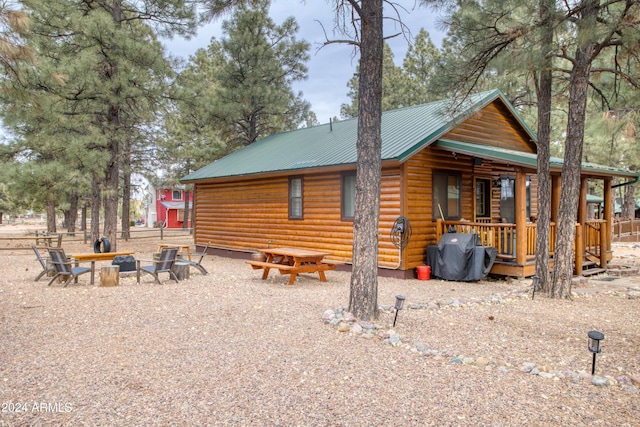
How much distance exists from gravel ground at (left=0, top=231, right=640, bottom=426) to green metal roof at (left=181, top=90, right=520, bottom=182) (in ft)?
13.2

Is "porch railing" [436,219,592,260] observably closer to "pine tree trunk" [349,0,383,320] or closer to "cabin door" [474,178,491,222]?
"cabin door" [474,178,491,222]

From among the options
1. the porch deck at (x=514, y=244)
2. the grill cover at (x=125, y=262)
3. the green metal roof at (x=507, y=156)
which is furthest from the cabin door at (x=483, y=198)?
the grill cover at (x=125, y=262)

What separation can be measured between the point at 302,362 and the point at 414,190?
6880 millimetres

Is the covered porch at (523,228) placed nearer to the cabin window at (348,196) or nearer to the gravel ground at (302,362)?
the cabin window at (348,196)

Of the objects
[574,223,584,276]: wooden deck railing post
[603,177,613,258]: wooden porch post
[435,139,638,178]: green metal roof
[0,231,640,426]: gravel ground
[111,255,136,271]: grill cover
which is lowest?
[0,231,640,426]: gravel ground

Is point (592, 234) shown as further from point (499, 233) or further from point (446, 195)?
point (446, 195)

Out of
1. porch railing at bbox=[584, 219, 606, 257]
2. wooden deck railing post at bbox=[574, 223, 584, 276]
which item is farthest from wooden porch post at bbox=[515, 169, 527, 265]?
porch railing at bbox=[584, 219, 606, 257]

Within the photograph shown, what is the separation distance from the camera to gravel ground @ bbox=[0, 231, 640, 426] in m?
3.39

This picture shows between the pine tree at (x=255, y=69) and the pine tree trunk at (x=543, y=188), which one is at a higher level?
the pine tree at (x=255, y=69)

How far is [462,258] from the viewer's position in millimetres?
10047

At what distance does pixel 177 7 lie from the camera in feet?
51.0

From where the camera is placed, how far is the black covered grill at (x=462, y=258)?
32.4 ft

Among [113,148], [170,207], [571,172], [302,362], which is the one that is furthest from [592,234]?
[170,207]

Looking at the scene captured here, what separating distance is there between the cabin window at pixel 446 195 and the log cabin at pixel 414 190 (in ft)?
0.09
